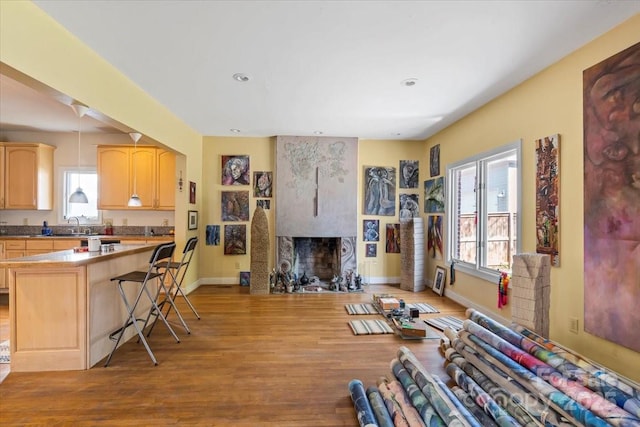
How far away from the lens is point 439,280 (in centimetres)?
502

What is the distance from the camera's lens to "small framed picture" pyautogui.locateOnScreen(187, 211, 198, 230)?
16.3 ft

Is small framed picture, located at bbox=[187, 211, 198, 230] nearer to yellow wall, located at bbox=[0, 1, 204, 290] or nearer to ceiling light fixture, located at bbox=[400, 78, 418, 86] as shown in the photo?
yellow wall, located at bbox=[0, 1, 204, 290]

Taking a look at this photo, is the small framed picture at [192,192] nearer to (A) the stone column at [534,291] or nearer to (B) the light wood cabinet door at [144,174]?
(B) the light wood cabinet door at [144,174]

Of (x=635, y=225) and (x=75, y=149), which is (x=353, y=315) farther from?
(x=75, y=149)

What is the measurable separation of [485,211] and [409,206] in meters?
1.94

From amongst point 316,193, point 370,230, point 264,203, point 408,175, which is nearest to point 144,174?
point 264,203

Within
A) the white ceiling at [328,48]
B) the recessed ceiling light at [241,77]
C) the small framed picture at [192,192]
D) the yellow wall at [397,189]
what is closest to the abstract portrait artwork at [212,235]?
the small framed picture at [192,192]

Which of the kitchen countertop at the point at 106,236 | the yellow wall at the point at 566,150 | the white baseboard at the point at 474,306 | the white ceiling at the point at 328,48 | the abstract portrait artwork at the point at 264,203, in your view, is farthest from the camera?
the abstract portrait artwork at the point at 264,203

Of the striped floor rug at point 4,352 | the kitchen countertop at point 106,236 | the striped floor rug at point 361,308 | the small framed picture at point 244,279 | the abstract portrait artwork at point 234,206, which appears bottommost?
the striped floor rug at point 361,308

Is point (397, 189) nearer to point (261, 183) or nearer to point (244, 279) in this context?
point (261, 183)

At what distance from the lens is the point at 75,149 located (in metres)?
5.31

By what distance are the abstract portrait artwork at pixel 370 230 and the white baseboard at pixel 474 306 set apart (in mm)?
1627

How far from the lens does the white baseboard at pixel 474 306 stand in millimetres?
3475

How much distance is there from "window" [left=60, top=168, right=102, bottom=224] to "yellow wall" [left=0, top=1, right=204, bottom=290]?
2449mm
